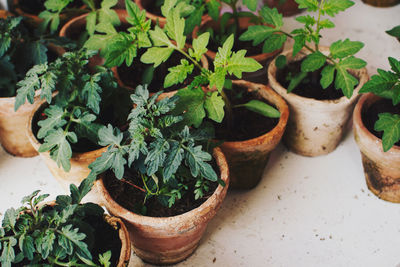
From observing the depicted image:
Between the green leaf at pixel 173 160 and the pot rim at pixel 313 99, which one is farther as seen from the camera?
the pot rim at pixel 313 99

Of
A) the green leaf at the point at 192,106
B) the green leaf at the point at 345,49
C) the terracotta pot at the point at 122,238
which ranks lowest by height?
the terracotta pot at the point at 122,238

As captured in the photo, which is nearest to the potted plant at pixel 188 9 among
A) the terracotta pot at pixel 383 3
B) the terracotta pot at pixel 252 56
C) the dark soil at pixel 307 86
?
the terracotta pot at pixel 252 56

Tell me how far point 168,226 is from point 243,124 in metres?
0.67

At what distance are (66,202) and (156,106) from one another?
436 mm

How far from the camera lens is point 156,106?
1421mm

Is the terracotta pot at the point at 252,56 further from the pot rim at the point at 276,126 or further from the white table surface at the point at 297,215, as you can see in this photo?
the white table surface at the point at 297,215

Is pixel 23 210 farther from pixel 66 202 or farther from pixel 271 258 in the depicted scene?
pixel 271 258

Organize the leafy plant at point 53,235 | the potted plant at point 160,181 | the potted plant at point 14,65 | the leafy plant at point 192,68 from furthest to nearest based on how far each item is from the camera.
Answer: the potted plant at point 14,65 → the leafy plant at point 192,68 → the potted plant at point 160,181 → the leafy plant at point 53,235

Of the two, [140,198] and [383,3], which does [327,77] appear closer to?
[140,198]

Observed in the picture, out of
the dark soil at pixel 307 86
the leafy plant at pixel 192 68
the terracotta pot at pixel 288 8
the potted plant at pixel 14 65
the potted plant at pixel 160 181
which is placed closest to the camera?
the potted plant at pixel 160 181

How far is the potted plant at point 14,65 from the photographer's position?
182cm

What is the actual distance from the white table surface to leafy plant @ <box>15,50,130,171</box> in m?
0.48

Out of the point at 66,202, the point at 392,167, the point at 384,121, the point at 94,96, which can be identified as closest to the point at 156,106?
the point at 94,96

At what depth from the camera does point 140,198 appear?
5.35 feet
